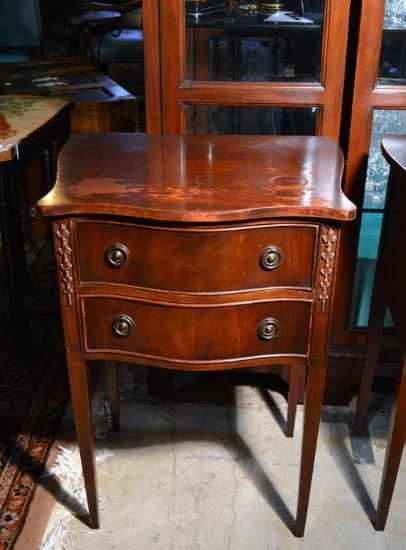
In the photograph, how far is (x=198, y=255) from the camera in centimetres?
119

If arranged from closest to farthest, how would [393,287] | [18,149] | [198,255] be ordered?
[198,255]
[393,287]
[18,149]

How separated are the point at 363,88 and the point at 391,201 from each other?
28 centimetres

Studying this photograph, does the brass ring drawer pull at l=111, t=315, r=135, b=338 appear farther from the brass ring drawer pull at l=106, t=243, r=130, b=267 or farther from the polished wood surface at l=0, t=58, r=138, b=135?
the polished wood surface at l=0, t=58, r=138, b=135

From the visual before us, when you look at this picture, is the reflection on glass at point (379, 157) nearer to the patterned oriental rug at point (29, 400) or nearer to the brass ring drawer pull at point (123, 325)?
the brass ring drawer pull at point (123, 325)

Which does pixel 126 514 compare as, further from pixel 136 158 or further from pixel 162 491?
pixel 136 158

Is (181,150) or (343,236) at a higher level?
(181,150)

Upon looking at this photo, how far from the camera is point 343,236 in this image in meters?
1.75

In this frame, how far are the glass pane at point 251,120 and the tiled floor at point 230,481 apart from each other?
792 mm

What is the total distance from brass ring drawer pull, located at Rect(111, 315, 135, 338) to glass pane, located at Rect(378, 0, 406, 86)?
2.85 feet

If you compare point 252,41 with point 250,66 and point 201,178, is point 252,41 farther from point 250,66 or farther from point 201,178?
point 201,178

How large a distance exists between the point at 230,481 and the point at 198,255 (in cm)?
75

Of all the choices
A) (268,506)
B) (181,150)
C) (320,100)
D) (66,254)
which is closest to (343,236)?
(320,100)

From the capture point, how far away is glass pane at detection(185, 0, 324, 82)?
163 centimetres

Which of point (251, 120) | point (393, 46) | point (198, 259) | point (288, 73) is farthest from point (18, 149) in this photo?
point (393, 46)
